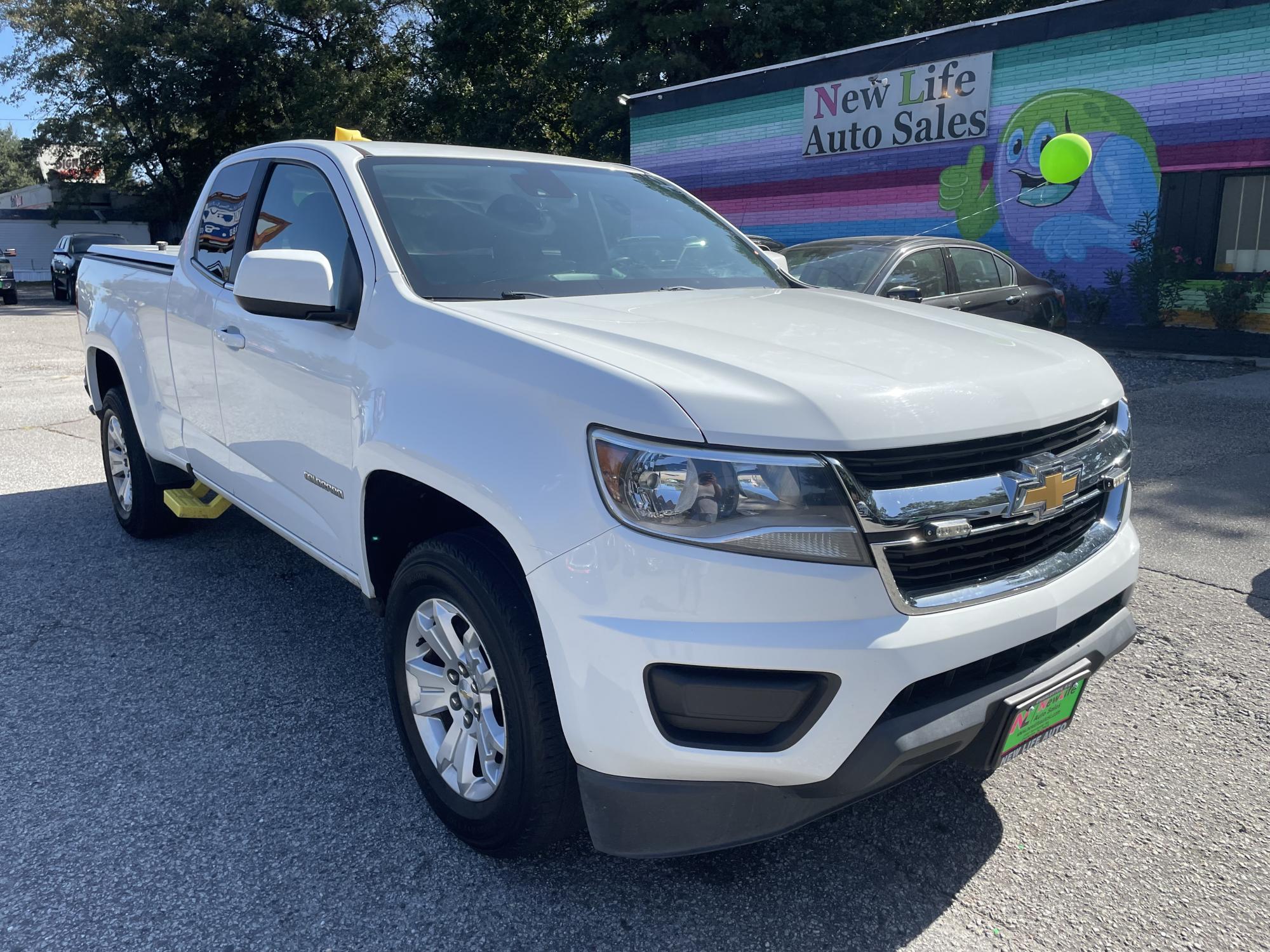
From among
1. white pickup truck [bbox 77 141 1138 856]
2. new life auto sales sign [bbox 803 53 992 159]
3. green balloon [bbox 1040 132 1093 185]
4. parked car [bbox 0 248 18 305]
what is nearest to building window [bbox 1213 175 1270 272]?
green balloon [bbox 1040 132 1093 185]

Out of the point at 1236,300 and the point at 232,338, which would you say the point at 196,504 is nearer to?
the point at 232,338

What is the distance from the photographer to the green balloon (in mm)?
13852

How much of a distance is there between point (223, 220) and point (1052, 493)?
3.38 metres

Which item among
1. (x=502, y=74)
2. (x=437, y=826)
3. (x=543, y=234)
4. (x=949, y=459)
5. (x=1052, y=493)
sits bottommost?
(x=437, y=826)

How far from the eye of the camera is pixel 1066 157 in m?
14.0

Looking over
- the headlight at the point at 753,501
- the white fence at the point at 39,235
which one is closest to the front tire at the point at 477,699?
the headlight at the point at 753,501

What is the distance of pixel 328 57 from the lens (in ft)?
102

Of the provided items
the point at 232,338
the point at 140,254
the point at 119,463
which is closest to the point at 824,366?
the point at 232,338

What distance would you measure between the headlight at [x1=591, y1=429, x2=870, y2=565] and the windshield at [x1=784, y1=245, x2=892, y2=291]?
582cm

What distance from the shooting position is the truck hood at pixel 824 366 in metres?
2.03

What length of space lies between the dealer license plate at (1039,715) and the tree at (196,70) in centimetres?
3022

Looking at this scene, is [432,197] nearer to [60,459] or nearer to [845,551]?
[845,551]

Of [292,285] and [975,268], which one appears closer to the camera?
[292,285]

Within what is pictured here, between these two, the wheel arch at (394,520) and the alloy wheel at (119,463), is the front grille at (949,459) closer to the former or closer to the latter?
the wheel arch at (394,520)
